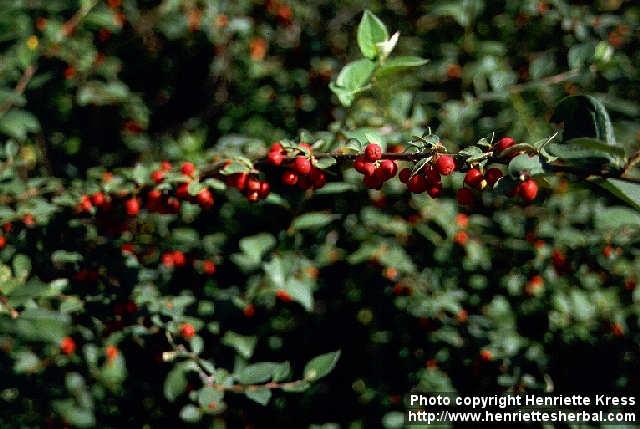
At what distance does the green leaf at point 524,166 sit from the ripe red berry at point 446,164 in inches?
4.5

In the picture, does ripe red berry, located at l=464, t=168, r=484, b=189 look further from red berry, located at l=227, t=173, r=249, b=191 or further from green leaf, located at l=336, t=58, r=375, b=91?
red berry, located at l=227, t=173, r=249, b=191

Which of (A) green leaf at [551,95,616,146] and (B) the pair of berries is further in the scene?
(B) the pair of berries

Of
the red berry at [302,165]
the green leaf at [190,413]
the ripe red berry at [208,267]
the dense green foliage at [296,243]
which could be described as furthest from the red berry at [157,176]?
the green leaf at [190,413]

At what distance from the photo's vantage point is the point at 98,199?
1.62 metres

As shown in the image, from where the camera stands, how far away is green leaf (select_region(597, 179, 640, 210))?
2.84 feet

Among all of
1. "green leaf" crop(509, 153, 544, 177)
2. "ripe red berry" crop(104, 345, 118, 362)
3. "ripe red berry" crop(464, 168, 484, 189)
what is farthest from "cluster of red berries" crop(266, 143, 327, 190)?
"ripe red berry" crop(104, 345, 118, 362)

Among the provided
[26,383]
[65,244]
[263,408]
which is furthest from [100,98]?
[263,408]

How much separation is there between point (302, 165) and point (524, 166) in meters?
0.50

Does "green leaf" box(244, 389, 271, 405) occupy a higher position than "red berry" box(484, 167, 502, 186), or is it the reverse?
"red berry" box(484, 167, 502, 186)

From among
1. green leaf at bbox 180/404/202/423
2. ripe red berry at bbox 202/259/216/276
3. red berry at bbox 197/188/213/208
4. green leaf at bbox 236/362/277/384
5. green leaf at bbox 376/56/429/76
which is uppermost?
green leaf at bbox 376/56/429/76

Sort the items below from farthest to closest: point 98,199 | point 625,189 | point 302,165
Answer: point 98,199
point 302,165
point 625,189

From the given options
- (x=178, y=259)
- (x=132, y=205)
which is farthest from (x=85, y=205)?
(x=178, y=259)

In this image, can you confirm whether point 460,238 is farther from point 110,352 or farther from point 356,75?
point 110,352

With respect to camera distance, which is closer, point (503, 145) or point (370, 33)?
point (503, 145)
